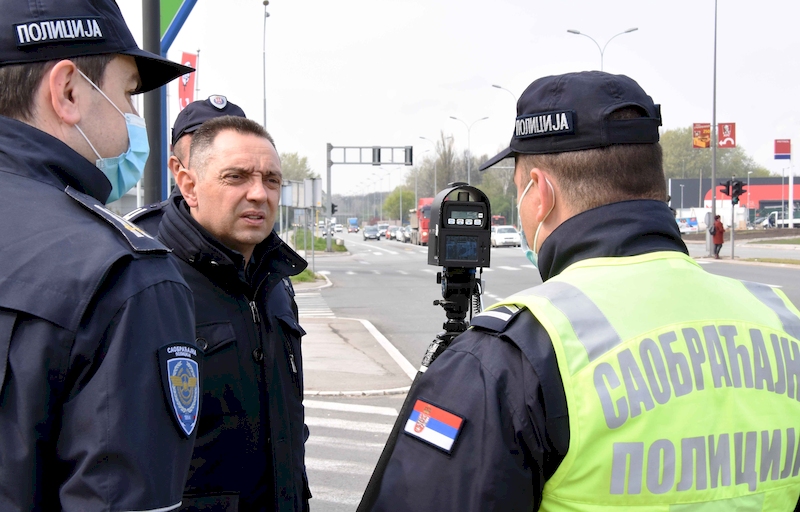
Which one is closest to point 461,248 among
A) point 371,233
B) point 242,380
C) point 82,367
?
point 242,380

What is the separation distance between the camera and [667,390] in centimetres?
149

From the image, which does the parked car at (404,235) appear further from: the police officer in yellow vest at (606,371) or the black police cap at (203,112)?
the police officer in yellow vest at (606,371)

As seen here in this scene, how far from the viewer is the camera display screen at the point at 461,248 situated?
14.5 feet

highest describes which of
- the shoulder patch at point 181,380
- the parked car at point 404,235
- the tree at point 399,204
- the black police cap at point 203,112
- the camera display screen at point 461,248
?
the tree at point 399,204

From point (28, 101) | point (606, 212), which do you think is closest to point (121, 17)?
point (28, 101)

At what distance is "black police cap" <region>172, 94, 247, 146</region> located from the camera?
3.38 meters

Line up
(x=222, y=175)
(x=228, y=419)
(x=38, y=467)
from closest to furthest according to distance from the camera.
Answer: (x=38, y=467)
(x=228, y=419)
(x=222, y=175)

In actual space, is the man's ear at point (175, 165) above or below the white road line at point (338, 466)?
above

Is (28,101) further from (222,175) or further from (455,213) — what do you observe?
(455,213)

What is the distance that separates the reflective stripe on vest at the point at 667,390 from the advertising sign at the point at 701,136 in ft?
119

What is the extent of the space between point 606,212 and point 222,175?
1.77 meters

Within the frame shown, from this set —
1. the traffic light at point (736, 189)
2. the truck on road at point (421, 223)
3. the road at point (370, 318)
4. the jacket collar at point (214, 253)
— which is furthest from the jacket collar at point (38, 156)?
the truck on road at point (421, 223)

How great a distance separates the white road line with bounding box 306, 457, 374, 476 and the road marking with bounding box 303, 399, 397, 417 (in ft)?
5.34

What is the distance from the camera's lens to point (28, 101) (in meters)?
1.62
